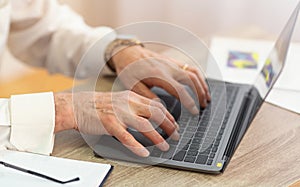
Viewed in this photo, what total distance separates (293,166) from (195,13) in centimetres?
165

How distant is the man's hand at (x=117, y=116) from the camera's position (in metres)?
1.10

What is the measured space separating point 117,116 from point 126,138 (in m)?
0.06

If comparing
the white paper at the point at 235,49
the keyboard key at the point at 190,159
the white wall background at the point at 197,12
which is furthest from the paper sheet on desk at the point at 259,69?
the white wall background at the point at 197,12

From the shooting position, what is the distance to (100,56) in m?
1.54

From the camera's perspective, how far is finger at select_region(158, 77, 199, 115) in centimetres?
126

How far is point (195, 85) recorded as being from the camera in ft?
4.30

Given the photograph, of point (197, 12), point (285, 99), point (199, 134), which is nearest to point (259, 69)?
point (285, 99)

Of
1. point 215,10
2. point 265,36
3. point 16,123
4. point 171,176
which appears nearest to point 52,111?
point 16,123

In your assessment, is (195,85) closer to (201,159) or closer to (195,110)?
(195,110)

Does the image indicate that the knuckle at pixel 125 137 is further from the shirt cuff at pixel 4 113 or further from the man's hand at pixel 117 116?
the shirt cuff at pixel 4 113

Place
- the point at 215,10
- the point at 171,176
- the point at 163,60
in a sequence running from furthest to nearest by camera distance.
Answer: the point at 215,10
the point at 163,60
the point at 171,176

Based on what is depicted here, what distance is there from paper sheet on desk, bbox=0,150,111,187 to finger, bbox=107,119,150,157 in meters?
0.07

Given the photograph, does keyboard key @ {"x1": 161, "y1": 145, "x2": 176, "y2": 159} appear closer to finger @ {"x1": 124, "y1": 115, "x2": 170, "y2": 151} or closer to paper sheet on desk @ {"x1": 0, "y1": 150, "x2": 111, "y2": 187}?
finger @ {"x1": 124, "y1": 115, "x2": 170, "y2": 151}

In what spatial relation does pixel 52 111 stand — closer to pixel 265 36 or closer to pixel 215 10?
pixel 265 36
